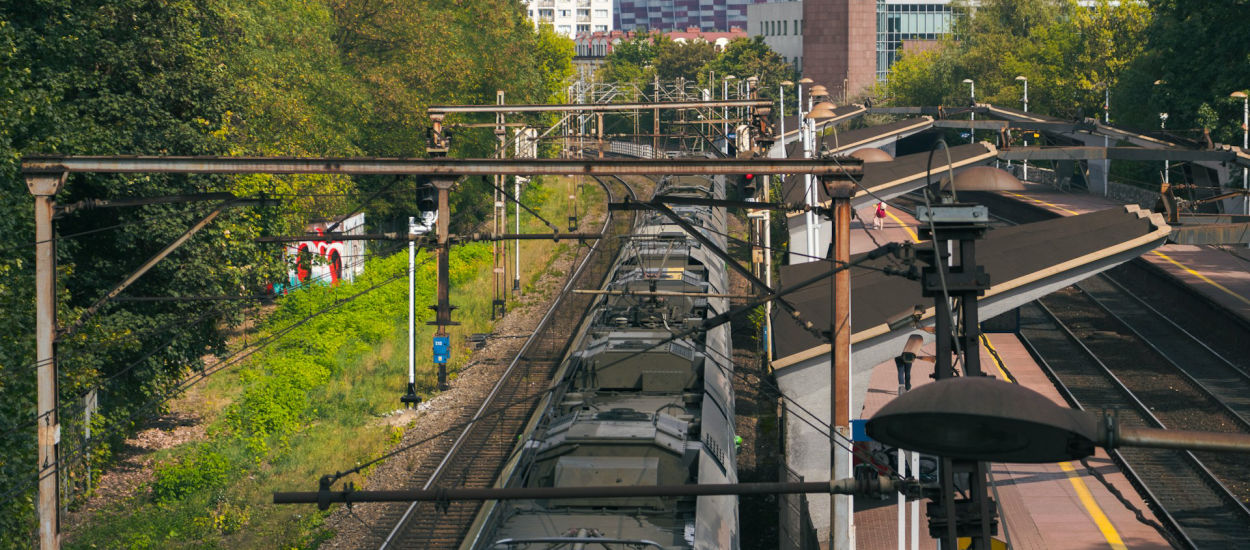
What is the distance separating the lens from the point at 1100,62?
82125 mm

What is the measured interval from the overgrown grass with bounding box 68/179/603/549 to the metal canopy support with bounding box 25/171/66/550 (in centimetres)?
534

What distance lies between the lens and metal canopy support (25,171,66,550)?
14.0 metres

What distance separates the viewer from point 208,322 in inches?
1042

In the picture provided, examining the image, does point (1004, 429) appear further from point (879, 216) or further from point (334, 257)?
point (879, 216)

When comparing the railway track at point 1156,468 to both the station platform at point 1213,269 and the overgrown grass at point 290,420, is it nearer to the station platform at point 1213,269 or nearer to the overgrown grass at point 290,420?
the station platform at point 1213,269

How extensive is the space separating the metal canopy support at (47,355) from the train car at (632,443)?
5340mm

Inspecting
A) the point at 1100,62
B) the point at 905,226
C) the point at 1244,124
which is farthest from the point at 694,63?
the point at 1244,124

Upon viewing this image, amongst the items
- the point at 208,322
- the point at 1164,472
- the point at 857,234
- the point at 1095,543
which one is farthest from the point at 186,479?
the point at 857,234

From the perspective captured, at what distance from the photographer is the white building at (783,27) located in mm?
140875

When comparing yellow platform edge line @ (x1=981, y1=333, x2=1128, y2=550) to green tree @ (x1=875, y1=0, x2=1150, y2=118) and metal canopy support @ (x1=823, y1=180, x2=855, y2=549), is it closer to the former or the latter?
metal canopy support @ (x1=823, y1=180, x2=855, y2=549)

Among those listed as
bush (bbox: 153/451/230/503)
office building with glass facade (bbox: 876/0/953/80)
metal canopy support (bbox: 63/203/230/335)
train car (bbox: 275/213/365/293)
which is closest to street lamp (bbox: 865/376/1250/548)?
metal canopy support (bbox: 63/203/230/335)

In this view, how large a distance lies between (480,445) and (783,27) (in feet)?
409

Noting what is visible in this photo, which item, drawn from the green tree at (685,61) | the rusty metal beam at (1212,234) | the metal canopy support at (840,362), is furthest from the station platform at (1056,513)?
the green tree at (685,61)

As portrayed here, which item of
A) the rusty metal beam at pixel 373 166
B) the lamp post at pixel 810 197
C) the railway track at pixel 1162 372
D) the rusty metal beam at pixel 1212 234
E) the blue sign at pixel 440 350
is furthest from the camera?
the blue sign at pixel 440 350
